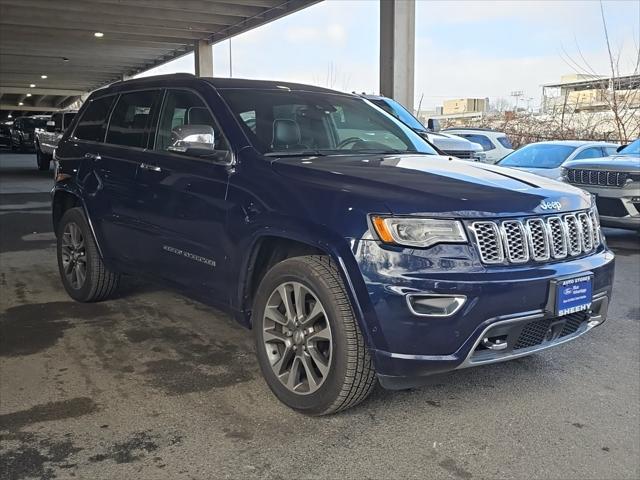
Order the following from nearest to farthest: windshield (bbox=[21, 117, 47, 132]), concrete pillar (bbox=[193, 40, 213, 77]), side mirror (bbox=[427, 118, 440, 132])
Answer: side mirror (bbox=[427, 118, 440, 132])
concrete pillar (bbox=[193, 40, 213, 77])
windshield (bbox=[21, 117, 47, 132])

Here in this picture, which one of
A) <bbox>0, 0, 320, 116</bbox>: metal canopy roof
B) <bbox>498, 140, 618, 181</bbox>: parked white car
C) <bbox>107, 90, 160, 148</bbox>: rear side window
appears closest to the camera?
<bbox>107, 90, 160, 148</bbox>: rear side window

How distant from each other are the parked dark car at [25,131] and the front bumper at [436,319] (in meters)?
28.2

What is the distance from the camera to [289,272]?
3.29 metres

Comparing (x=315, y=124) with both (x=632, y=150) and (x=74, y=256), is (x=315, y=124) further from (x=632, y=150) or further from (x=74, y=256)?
(x=632, y=150)

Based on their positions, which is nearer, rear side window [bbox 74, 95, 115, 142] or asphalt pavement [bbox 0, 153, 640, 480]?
asphalt pavement [bbox 0, 153, 640, 480]

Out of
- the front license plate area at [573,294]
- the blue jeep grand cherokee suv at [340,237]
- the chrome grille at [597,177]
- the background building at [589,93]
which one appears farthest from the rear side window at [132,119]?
the background building at [589,93]

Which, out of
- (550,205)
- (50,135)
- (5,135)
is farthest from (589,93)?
(5,135)

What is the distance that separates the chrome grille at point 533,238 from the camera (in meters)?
2.98

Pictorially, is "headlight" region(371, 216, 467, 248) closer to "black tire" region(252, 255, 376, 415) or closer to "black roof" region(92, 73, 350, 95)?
"black tire" region(252, 255, 376, 415)

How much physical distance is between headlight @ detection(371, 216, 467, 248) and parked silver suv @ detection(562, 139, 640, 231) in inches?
245

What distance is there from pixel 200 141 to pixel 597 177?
6.65m

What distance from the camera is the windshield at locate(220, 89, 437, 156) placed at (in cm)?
392

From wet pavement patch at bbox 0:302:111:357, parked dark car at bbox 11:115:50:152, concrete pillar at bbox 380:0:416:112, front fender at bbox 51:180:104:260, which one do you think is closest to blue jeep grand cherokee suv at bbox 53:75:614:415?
front fender at bbox 51:180:104:260

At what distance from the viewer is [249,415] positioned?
335 centimetres
